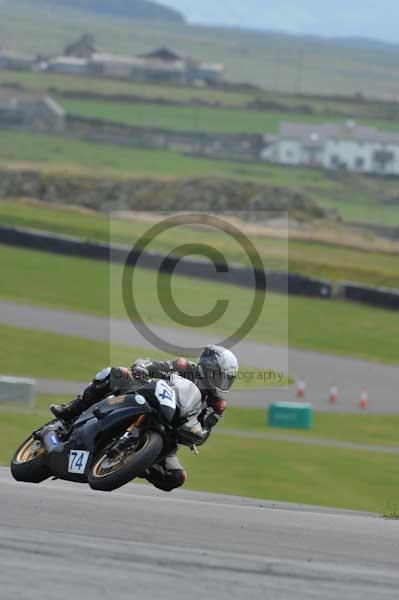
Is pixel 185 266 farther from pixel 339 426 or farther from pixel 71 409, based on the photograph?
pixel 71 409

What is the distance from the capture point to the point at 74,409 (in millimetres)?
11523

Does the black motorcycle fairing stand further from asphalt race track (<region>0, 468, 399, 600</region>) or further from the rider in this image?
asphalt race track (<region>0, 468, 399, 600</region>)

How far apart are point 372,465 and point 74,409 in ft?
31.2

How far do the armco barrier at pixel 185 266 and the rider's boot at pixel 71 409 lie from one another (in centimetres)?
3050

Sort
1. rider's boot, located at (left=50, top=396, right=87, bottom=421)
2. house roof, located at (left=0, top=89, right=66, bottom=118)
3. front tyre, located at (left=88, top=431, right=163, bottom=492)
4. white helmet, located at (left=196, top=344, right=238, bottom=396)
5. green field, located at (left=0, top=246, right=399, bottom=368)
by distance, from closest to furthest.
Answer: front tyre, located at (left=88, top=431, right=163, bottom=492) < white helmet, located at (left=196, top=344, right=238, bottom=396) < rider's boot, located at (left=50, top=396, right=87, bottom=421) < green field, located at (left=0, top=246, right=399, bottom=368) < house roof, located at (left=0, top=89, right=66, bottom=118)

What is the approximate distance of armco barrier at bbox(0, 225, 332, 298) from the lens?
1660 inches

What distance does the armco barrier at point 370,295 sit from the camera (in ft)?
136

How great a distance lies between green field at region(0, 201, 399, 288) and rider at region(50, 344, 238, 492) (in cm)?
3575

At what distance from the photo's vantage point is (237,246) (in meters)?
53.1

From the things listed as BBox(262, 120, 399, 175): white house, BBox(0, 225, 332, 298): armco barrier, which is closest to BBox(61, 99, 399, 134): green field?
BBox(262, 120, 399, 175): white house

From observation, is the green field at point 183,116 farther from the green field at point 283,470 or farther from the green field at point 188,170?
the green field at point 283,470

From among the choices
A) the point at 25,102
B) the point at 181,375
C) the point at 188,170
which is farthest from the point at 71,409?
the point at 25,102

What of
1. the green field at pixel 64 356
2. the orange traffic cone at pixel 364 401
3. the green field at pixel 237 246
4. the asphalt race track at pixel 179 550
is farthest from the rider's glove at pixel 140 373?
the green field at pixel 237 246

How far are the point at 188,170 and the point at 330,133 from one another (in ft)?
126
